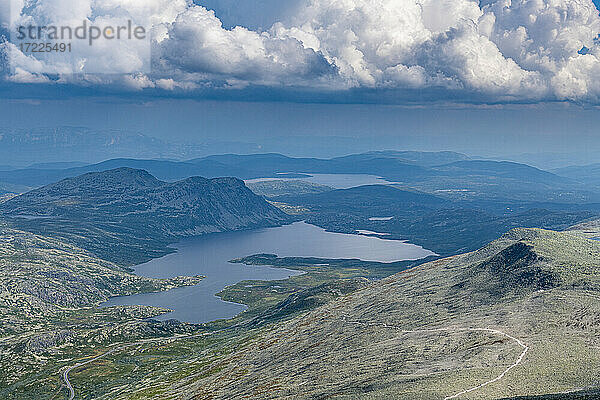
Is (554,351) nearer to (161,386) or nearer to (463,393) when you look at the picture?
(463,393)

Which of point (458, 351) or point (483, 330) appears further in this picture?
point (483, 330)

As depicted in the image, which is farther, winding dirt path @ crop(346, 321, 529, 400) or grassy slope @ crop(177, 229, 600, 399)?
grassy slope @ crop(177, 229, 600, 399)

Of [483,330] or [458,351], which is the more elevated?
[483,330]

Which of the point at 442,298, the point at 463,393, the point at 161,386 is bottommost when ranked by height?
the point at 161,386

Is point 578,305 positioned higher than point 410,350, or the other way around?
point 578,305

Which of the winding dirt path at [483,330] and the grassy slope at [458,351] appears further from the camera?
the grassy slope at [458,351]

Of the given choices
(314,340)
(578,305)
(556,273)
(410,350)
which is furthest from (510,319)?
(314,340)

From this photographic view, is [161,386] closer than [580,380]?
No

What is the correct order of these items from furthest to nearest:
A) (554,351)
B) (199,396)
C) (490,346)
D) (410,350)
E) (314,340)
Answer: (314,340) → (199,396) → (410,350) → (490,346) → (554,351)
